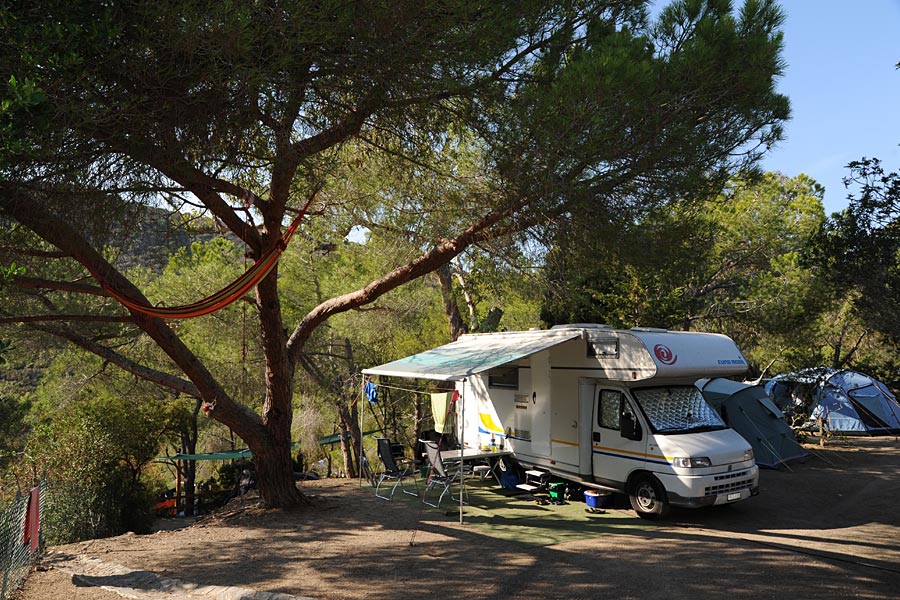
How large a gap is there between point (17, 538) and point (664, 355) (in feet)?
24.1

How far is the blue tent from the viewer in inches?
620

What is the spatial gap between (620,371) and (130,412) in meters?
9.02

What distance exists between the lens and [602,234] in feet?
26.7

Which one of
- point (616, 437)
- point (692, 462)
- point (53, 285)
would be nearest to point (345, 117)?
point (53, 285)

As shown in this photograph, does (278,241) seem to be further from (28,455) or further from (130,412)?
(28,455)

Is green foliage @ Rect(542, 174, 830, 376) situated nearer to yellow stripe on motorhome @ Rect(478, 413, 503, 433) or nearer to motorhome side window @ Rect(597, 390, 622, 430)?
motorhome side window @ Rect(597, 390, 622, 430)

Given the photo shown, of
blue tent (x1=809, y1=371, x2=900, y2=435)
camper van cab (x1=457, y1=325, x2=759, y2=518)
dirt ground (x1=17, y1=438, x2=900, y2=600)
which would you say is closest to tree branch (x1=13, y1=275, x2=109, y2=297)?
dirt ground (x1=17, y1=438, x2=900, y2=600)

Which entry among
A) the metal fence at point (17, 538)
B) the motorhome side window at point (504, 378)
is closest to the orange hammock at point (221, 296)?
the metal fence at point (17, 538)

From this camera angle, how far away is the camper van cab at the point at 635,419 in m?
7.96

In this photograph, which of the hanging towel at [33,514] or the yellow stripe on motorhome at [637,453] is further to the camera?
the yellow stripe on motorhome at [637,453]

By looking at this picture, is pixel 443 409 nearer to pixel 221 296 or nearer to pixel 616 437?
pixel 616 437

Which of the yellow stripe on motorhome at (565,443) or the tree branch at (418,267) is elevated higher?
the tree branch at (418,267)

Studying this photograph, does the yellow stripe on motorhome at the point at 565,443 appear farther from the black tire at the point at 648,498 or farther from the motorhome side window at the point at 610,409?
the black tire at the point at 648,498

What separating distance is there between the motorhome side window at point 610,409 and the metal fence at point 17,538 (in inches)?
260
